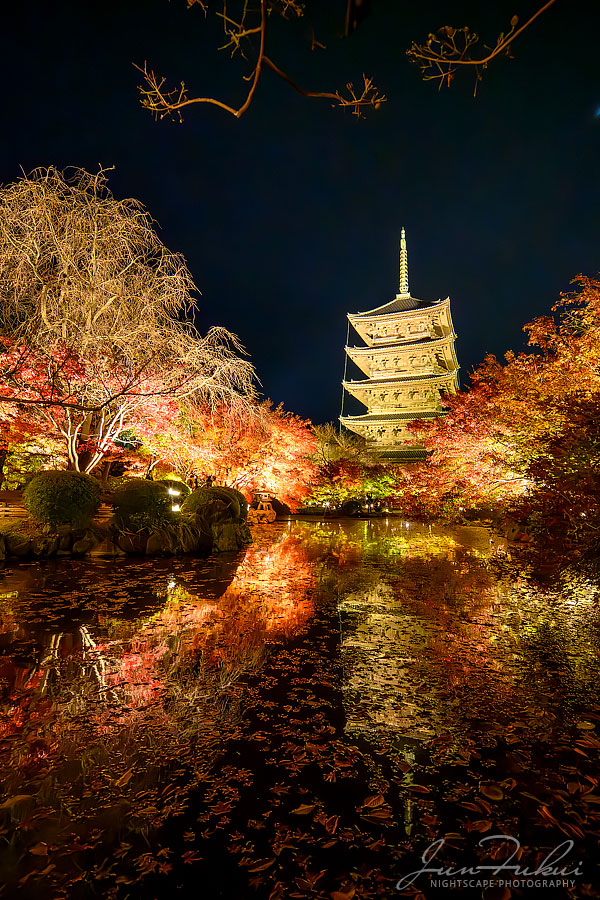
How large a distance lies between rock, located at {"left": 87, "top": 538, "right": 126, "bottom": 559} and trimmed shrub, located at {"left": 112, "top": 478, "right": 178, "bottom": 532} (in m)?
0.44

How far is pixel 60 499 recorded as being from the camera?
9633mm

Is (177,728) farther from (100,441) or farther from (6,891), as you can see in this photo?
(100,441)

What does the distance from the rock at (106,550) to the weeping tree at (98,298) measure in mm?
3312

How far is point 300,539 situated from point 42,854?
536 inches

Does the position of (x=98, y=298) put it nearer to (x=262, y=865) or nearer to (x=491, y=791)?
(x=262, y=865)

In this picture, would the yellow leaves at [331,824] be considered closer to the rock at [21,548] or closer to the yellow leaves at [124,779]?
the yellow leaves at [124,779]

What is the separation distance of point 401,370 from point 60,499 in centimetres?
2746

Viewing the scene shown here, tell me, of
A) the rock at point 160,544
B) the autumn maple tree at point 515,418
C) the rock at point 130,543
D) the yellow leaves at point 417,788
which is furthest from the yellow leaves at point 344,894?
the rock at point 130,543

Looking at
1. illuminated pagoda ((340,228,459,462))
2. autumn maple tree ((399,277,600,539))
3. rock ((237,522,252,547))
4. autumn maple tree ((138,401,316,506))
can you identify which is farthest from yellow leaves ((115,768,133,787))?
illuminated pagoda ((340,228,459,462))

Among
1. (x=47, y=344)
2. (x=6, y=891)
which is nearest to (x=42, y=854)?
(x=6, y=891)

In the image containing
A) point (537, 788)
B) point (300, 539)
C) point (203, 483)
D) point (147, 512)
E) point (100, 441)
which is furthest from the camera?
point (203, 483)

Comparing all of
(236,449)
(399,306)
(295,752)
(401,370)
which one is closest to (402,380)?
(401,370)

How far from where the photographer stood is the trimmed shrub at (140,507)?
10266 mm

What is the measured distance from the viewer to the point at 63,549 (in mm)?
9648
